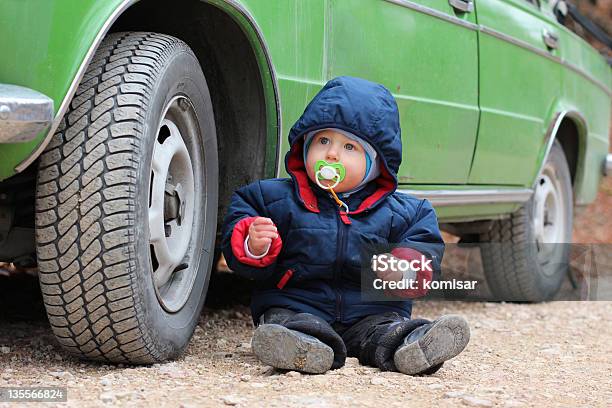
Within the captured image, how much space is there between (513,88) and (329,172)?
2.17 metres

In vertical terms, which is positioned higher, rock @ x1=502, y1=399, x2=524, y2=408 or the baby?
the baby

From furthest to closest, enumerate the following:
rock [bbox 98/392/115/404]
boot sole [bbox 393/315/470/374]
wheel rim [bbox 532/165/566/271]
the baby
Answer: wheel rim [bbox 532/165/566/271] < the baby < boot sole [bbox 393/315/470/374] < rock [bbox 98/392/115/404]

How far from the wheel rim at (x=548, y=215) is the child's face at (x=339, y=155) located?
8.79 feet

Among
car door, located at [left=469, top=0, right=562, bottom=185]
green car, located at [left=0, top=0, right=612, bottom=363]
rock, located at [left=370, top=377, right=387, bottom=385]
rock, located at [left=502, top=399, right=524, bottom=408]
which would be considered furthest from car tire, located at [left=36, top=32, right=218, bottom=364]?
car door, located at [left=469, top=0, right=562, bottom=185]

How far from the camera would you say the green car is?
2.59 m

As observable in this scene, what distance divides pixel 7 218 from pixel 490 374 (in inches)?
58.4

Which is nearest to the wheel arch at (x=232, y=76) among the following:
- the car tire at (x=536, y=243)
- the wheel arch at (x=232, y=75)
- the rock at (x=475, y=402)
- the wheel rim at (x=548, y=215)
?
the wheel arch at (x=232, y=75)

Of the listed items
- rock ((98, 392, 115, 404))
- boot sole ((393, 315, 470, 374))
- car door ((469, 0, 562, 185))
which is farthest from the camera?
car door ((469, 0, 562, 185))

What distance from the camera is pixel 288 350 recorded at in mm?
2881

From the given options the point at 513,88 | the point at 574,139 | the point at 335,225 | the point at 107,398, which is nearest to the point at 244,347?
the point at 335,225

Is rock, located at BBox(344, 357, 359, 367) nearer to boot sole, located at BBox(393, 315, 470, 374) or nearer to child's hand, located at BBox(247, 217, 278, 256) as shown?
boot sole, located at BBox(393, 315, 470, 374)

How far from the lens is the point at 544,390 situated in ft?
9.65

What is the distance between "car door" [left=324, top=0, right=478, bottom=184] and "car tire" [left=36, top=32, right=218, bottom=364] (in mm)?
767

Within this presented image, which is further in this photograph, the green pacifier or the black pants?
the green pacifier
